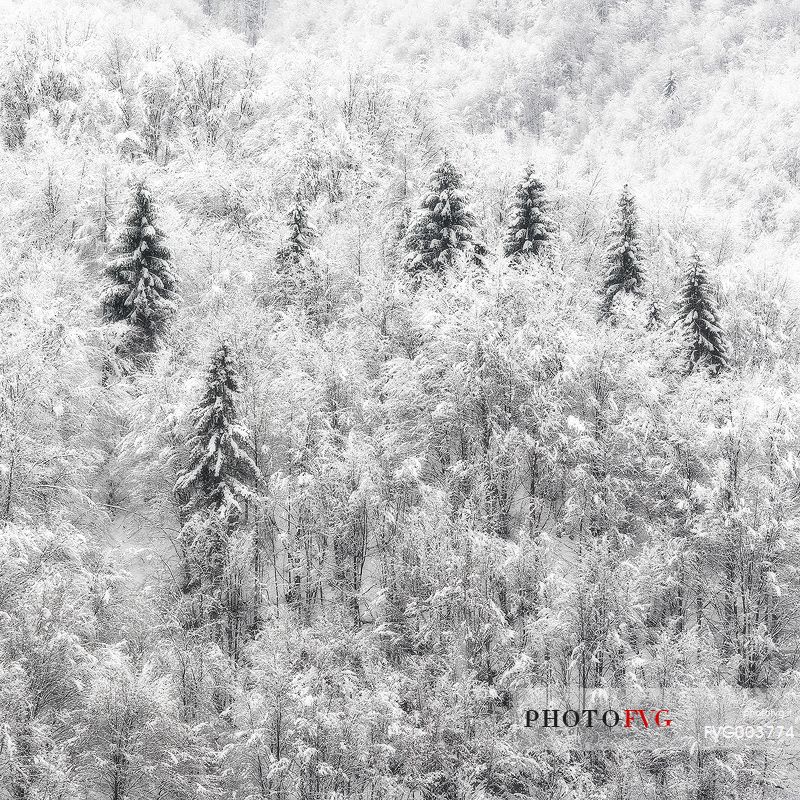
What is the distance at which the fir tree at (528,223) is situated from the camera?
125ft

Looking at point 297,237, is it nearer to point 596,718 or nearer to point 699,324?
point 699,324

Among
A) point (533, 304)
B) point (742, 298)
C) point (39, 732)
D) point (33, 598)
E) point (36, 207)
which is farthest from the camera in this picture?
point (742, 298)

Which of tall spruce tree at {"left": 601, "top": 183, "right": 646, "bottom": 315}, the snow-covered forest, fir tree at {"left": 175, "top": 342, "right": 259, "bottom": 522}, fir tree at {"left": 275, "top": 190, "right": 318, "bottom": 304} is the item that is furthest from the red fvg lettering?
fir tree at {"left": 275, "top": 190, "right": 318, "bottom": 304}

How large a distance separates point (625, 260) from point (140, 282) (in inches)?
864

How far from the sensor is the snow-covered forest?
2358cm

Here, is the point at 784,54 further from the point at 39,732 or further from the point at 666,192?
the point at 39,732

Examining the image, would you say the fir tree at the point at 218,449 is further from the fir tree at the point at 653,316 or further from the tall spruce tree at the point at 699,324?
the tall spruce tree at the point at 699,324

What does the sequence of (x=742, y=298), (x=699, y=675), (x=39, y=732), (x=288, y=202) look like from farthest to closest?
(x=288, y=202) → (x=742, y=298) → (x=699, y=675) → (x=39, y=732)

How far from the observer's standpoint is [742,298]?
4334cm

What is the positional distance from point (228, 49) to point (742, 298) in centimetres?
4263

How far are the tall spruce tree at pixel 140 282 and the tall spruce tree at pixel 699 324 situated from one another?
72.2 feet

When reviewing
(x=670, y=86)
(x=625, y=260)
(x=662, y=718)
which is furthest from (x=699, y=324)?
(x=670, y=86)

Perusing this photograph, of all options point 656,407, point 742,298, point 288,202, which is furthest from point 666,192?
point 656,407

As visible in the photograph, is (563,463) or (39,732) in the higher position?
(563,463)
